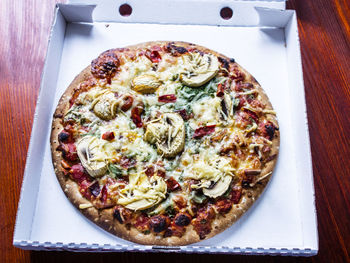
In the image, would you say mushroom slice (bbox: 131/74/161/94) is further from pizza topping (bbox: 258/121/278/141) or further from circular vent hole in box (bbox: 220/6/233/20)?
circular vent hole in box (bbox: 220/6/233/20)

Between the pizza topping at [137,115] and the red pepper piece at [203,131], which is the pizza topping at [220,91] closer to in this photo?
the red pepper piece at [203,131]

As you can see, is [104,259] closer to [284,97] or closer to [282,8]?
[284,97]

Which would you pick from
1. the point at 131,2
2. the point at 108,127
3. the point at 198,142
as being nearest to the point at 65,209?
the point at 108,127

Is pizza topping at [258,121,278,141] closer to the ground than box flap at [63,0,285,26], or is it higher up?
closer to the ground

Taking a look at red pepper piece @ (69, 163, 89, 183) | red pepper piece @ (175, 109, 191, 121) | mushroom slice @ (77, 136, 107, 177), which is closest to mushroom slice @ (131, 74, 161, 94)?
red pepper piece @ (175, 109, 191, 121)

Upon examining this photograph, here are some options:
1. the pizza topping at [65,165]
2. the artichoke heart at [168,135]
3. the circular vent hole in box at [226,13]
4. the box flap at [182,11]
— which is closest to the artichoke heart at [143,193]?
the artichoke heart at [168,135]

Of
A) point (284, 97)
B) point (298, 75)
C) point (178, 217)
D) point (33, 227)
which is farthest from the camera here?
point (284, 97)
